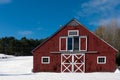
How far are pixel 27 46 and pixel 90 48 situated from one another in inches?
2080

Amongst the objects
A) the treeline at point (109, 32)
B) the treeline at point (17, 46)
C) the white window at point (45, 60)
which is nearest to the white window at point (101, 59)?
the white window at point (45, 60)

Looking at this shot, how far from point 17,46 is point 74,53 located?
51.5 m

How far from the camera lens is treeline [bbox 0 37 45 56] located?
83.4m

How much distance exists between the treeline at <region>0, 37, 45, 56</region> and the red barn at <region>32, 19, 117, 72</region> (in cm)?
4137

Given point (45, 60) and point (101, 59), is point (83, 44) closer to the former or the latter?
point (101, 59)

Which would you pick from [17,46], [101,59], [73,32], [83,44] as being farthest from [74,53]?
[17,46]

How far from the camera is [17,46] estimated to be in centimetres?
8875

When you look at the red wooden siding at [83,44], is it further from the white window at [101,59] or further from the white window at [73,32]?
the white window at [101,59]

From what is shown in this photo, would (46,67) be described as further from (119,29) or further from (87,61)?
(119,29)

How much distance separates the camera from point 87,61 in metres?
38.6

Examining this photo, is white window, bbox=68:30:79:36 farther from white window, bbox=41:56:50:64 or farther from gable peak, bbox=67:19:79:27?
white window, bbox=41:56:50:64

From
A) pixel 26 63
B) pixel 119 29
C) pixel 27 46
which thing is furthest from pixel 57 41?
pixel 27 46

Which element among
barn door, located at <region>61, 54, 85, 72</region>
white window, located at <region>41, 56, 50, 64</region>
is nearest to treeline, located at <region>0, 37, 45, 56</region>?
white window, located at <region>41, 56, 50, 64</region>

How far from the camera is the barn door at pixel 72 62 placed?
38.6 meters
